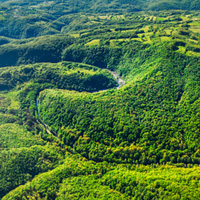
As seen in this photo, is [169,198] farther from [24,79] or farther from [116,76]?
[24,79]

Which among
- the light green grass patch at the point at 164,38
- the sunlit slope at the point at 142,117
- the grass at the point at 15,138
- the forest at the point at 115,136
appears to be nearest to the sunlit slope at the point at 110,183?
the forest at the point at 115,136

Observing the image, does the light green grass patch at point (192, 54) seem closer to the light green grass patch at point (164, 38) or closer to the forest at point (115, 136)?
the forest at point (115, 136)

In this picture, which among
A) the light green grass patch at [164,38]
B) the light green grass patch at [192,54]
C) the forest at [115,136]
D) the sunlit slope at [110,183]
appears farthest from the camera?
the light green grass patch at [164,38]

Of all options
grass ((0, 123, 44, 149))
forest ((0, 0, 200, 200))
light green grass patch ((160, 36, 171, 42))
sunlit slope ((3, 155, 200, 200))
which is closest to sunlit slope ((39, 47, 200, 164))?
forest ((0, 0, 200, 200))

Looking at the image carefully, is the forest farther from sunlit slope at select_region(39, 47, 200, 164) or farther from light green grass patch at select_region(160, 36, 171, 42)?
sunlit slope at select_region(39, 47, 200, 164)

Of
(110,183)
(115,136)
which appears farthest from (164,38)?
(110,183)

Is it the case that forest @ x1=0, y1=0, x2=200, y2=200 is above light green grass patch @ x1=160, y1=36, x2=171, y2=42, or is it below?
below

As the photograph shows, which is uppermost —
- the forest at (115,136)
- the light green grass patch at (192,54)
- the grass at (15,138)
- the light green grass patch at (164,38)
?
the light green grass patch at (164,38)

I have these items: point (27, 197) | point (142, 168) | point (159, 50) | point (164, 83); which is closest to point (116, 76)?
point (159, 50)
